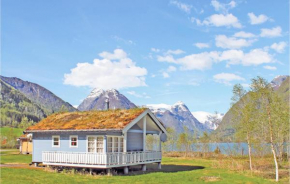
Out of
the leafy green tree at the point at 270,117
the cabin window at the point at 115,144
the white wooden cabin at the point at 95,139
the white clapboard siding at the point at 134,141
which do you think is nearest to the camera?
the leafy green tree at the point at 270,117

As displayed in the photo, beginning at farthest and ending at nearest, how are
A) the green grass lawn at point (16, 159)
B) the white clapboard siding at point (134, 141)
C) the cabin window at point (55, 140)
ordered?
the green grass lawn at point (16, 159) < the white clapboard siding at point (134, 141) < the cabin window at point (55, 140)

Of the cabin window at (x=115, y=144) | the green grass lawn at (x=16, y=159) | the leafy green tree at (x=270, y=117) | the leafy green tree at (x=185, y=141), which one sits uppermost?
the leafy green tree at (x=270, y=117)

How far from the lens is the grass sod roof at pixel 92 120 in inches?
1037

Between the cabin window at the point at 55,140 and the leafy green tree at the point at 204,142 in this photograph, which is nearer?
the cabin window at the point at 55,140

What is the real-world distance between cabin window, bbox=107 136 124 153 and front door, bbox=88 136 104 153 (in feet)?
1.94

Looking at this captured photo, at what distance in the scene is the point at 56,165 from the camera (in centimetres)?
2773

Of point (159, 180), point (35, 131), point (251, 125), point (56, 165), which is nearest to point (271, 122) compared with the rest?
point (251, 125)

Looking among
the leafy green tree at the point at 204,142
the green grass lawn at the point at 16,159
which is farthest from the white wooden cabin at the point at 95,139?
the leafy green tree at the point at 204,142

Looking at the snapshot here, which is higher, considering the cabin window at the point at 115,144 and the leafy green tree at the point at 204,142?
the cabin window at the point at 115,144

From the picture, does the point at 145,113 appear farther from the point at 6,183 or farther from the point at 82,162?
the point at 6,183

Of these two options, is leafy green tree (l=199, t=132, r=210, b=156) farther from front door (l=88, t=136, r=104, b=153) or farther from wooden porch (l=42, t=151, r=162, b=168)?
front door (l=88, t=136, r=104, b=153)

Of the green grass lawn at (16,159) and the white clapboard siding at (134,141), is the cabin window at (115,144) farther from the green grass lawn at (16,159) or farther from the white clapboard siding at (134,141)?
the green grass lawn at (16,159)

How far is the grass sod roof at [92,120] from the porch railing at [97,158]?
2167mm

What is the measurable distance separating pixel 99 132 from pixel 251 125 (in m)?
12.5
